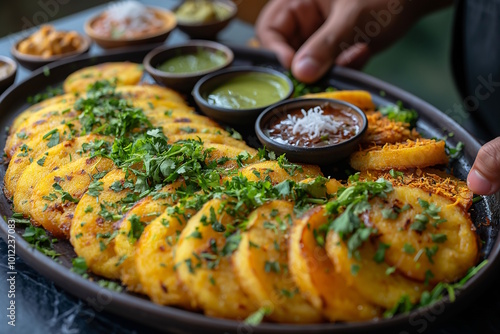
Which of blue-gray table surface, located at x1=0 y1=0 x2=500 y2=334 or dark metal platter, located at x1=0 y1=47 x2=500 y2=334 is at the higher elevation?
dark metal platter, located at x1=0 y1=47 x2=500 y2=334

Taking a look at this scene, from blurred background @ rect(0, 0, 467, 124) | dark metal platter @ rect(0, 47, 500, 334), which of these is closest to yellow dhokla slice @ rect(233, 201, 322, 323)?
dark metal platter @ rect(0, 47, 500, 334)

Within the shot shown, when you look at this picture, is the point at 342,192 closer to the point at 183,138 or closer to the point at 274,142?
the point at 274,142

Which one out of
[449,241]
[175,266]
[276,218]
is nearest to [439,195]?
[449,241]

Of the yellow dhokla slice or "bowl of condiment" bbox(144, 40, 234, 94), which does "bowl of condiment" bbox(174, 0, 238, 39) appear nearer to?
"bowl of condiment" bbox(144, 40, 234, 94)

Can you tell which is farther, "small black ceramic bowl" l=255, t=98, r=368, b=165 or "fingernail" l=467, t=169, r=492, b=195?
"small black ceramic bowl" l=255, t=98, r=368, b=165

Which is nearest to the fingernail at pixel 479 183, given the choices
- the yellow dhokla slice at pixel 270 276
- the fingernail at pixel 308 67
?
the yellow dhokla slice at pixel 270 276

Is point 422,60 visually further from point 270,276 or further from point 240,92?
point 270,276
